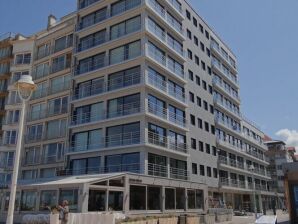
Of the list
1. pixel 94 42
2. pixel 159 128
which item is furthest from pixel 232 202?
pixel 94 42

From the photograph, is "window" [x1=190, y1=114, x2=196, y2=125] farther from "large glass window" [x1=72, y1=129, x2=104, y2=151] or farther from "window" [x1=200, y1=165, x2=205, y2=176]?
"large glass window" [x1=72, y1=129, x2=104, y2=151]

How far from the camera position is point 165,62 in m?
39.7

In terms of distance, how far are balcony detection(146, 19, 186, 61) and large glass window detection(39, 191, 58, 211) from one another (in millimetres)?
19906

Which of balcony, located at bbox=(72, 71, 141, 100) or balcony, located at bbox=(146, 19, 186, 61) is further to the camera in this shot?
balcony, located at bbox=(146, 19, 186, 61)

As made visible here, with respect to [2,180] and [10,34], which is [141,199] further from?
[10,34]

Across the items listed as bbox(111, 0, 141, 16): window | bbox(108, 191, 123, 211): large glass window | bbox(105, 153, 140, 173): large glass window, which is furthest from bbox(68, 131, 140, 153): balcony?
bbox(111, 0, 141, 16): window

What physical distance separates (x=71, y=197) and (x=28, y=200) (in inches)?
232

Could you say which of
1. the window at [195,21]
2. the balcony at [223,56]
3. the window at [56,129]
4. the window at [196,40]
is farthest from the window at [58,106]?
the balcony at [223,56]

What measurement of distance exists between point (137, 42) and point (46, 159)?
62.3 feet

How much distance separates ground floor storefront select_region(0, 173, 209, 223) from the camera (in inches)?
1052

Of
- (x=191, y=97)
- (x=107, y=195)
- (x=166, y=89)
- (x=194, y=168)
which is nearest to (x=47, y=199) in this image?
(x=107, y=195)

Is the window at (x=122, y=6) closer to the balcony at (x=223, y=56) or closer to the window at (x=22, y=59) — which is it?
the window at (x=22, y=59)

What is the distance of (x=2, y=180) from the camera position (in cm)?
4475

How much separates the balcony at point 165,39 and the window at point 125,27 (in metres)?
1.31
